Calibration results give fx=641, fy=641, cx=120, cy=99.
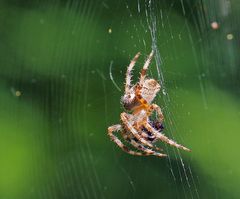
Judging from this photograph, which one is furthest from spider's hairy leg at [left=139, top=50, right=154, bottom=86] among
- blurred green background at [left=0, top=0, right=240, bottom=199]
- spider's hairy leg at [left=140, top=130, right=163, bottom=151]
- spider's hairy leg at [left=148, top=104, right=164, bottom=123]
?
blurred green background at [left=0, top=0, right=240, bottom=199]

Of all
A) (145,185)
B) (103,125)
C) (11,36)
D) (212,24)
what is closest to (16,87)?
(11,36)

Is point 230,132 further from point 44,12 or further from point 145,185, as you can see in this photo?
point 44,12

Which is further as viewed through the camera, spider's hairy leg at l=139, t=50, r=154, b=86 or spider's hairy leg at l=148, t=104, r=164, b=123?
spider's hairy leg at l=148, t=104, r=164, b=123

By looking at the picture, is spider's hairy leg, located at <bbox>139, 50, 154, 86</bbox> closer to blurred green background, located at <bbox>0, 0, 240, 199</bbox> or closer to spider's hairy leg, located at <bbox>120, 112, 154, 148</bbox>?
spider's hairy leg, located at <bbox>120, 112, 154, 148</bbox>

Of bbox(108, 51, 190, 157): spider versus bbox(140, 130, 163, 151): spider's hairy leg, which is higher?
bbox(108, 51, 190, 157): spider

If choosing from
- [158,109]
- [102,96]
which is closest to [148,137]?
[158,109]

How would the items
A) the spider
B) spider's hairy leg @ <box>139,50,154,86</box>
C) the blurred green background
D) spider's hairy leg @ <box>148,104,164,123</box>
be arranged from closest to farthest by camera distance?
spider's hairy leg @ <box>139,50,154,86</box> < the spider < spider's hairy leg @ <box>148,104,164,123</box> < the blurred green background

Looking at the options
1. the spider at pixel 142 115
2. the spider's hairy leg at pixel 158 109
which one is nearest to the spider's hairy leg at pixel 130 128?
the spider at pixel 142 115
